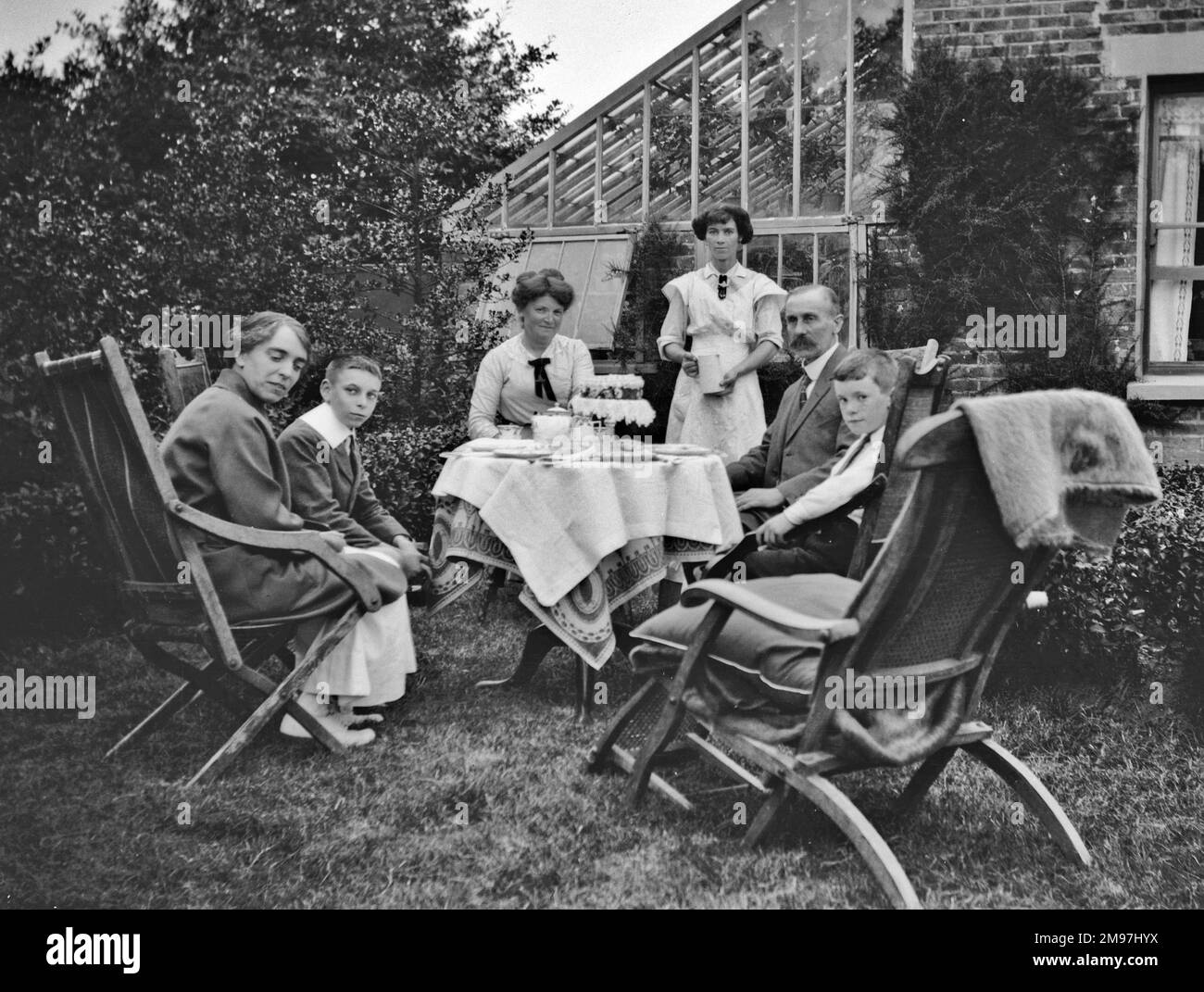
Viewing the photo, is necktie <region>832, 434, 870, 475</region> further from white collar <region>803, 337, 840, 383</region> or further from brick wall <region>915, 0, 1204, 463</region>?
brick wall <region>915, 0, 1204, 463</region>

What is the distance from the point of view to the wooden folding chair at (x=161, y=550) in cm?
301

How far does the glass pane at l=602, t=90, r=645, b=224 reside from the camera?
26.3ft

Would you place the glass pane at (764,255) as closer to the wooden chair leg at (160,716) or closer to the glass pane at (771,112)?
the glass pane at (771,112)

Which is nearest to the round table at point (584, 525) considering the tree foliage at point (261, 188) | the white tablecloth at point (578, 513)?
the white tablecloth at point (578, 513)

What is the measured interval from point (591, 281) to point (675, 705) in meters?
5.73

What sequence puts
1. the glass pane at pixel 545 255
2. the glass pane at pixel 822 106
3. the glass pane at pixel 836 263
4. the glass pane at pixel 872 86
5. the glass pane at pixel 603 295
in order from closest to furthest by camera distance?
the glass pane at pixel 872 86 < the glass pane at pixel 822 106 < the glass pane at pixel 836 263 < the glass pane at pixel 603 295 < the glass pane at pixel 545 255

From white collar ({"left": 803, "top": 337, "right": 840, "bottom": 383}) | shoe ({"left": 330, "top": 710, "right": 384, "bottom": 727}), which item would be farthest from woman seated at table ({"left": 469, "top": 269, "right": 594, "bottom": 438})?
shoe ({"left": 330, "top": 710, "right": 384, "bottom": 727})

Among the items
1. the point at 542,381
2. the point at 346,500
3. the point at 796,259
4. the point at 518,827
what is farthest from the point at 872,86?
the point at 518,827

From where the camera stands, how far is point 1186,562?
12.0 feet

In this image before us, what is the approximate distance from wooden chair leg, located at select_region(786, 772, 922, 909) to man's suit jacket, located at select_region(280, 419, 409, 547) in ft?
6.40

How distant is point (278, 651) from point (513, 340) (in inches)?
74.1

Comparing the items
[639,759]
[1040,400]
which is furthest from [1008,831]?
[1040,400]

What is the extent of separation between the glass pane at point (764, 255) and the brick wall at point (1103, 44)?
205 cm

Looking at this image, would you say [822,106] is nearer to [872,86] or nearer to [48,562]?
[872,86]
